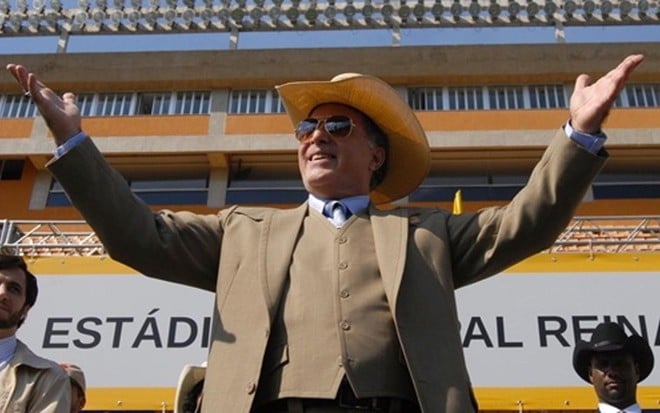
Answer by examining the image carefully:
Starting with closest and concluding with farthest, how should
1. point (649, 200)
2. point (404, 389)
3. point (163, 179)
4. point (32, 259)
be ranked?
point (404, 389) < point (32, 259) < point (649, 200) < point (163, 179)

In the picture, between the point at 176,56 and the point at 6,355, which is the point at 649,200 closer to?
the point at 176,56

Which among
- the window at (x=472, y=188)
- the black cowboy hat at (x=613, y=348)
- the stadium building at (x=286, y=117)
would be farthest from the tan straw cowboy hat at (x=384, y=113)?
the window at (x=472, y=188)

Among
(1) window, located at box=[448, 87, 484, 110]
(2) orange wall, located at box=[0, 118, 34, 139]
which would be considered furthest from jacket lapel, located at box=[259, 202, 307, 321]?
(2) orange wall, located at box=[0, 118, 34, 139]

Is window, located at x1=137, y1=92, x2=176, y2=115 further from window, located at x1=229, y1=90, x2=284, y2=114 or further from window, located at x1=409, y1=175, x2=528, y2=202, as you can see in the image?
window, located at x1=409, y1=175, x2=528, y2=202

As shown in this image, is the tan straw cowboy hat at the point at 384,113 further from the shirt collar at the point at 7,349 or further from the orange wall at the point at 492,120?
the orange wall at the point at 492,120

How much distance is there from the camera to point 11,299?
2.82 metres

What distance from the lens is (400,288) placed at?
172cm

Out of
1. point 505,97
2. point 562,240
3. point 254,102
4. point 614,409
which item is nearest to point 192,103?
point 254,102

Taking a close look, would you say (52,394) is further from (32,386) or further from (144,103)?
(144,103)

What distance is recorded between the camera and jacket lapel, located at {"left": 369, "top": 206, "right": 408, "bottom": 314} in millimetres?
1720

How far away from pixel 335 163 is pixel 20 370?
1.37 metres

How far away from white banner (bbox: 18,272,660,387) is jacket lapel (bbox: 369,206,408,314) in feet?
15.4

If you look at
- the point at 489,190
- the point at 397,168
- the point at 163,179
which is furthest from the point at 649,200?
the point at 397,168

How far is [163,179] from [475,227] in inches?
630
